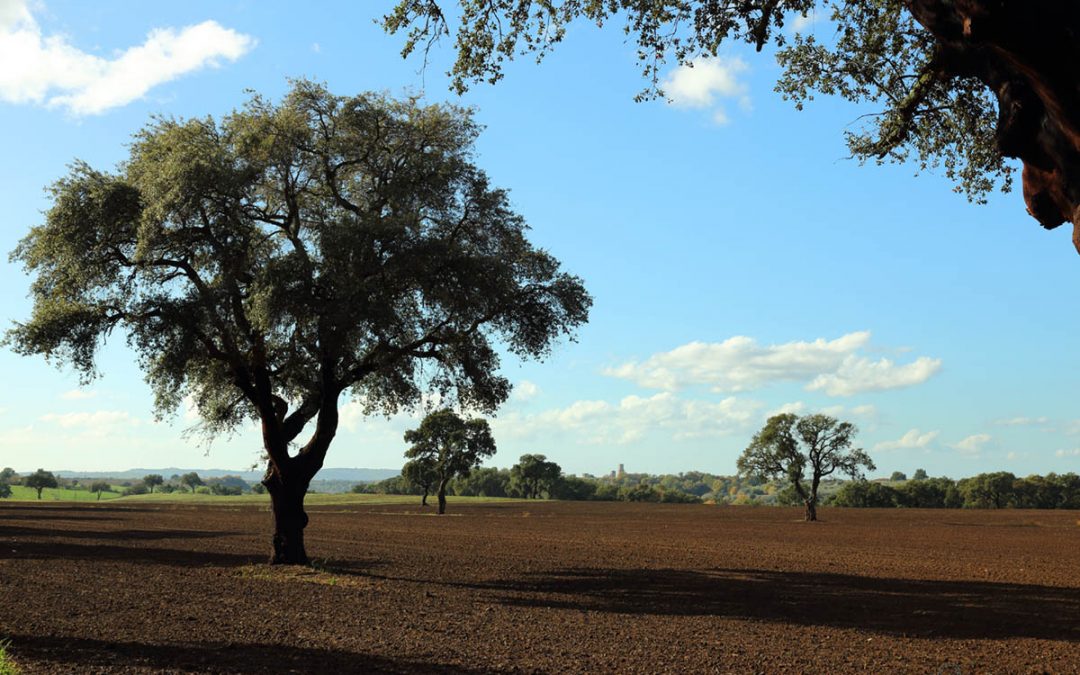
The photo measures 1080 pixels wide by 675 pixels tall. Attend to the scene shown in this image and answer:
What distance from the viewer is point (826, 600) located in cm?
2341

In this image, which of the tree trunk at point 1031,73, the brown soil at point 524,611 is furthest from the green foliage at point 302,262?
the tree trunk at point 1031,73

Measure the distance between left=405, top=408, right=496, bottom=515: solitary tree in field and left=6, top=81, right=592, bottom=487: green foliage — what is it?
6638 centimetres

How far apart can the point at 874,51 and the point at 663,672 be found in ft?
38.8

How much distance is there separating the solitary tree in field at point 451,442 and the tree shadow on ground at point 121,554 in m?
56.3

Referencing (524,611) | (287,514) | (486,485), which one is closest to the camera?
(524,611)

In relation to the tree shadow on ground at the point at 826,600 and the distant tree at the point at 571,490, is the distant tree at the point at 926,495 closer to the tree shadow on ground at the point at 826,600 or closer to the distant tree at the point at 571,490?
the distant tree at the point at 571,490

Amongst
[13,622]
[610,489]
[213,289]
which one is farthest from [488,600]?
[610,489]

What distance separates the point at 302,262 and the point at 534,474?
471ft

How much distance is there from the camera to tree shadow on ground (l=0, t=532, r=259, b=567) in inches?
1271

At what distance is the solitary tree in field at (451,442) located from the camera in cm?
9594

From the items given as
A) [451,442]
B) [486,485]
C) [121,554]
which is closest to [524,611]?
[121,554]

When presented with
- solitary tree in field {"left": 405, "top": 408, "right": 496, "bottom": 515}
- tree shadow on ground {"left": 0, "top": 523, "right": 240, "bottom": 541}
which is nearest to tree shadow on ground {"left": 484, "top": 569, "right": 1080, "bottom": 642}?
tree shadow on ground {"left": 0, "top": 523, "right": 240, "bottom": 541}

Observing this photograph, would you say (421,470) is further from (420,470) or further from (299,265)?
(299,265)

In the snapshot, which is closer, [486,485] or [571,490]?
[571,490]
